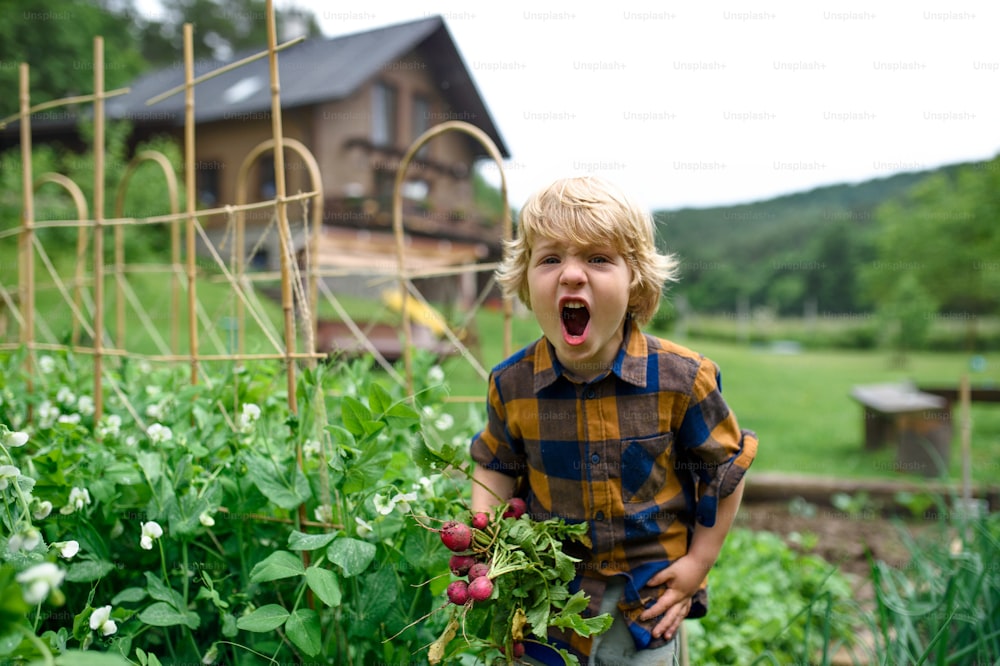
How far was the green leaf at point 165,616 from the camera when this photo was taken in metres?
1.27

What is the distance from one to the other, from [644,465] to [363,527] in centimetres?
58

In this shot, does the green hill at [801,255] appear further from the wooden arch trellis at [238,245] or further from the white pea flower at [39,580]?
the white pea flower at [39,580]

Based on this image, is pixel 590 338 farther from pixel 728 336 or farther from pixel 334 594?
pixel 728 336

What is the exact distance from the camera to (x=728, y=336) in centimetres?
2938

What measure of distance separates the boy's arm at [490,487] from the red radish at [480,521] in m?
0.13

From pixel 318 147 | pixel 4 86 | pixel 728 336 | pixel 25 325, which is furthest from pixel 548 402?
pixel 728 336

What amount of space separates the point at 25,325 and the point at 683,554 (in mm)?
2413

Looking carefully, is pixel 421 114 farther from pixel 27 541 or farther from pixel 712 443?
pixel 27 541

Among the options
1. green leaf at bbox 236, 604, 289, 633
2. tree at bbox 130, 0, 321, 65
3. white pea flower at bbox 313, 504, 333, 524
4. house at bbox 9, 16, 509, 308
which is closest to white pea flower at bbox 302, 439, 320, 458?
white pea flower at bbox 313, 504, 333, 524

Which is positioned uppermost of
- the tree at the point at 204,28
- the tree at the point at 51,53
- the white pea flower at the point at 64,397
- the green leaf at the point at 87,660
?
the tree at the point at 204,28

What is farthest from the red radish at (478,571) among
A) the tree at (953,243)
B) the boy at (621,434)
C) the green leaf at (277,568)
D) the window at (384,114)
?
the tree at (953,243)

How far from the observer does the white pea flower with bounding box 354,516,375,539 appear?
138 cm

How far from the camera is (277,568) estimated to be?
128 cm

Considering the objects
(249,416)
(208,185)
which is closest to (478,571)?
(249,416)
